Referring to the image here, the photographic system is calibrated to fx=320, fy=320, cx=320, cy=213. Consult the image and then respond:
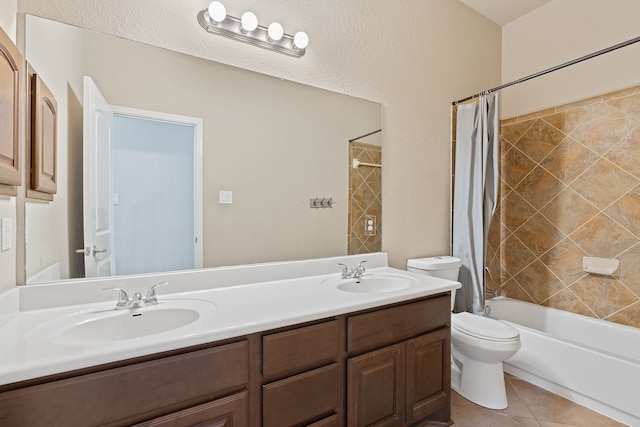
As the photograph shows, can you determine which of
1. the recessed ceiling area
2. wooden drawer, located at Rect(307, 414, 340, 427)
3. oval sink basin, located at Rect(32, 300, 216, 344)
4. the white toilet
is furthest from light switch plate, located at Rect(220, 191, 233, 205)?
the recessed ceiling area

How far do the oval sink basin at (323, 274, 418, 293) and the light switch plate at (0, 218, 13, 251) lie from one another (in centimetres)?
129

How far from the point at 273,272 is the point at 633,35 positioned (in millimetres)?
2887

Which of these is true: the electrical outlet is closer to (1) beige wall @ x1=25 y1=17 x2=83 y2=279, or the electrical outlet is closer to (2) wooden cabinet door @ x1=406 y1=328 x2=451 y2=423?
(2) wooden cabinet door @ x1=406 y1=328 x2=451 y2=423

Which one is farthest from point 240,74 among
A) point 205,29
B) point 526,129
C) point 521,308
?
point 521,308

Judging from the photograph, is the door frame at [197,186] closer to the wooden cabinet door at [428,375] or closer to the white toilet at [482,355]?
the wooden cabinet door at [428,375]

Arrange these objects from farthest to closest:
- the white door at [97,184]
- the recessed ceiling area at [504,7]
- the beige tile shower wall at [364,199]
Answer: the recessed ceiling area at [504,7], the beige tile shower wall at [364,199], the white door at [97,184]

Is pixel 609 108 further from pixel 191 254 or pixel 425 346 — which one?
pixel 191 254

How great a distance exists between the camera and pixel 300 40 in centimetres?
175

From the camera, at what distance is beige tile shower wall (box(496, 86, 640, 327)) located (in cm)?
219

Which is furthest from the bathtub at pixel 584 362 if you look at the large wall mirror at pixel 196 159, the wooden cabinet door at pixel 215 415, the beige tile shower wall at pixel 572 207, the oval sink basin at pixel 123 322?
the oval sink basin at pixel 123 322

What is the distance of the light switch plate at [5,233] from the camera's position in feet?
3.53

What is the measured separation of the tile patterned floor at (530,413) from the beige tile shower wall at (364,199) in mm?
1070

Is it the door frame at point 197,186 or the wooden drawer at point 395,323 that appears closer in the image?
the wooden drawer at point 395,323

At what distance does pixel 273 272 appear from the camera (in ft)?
5.63
